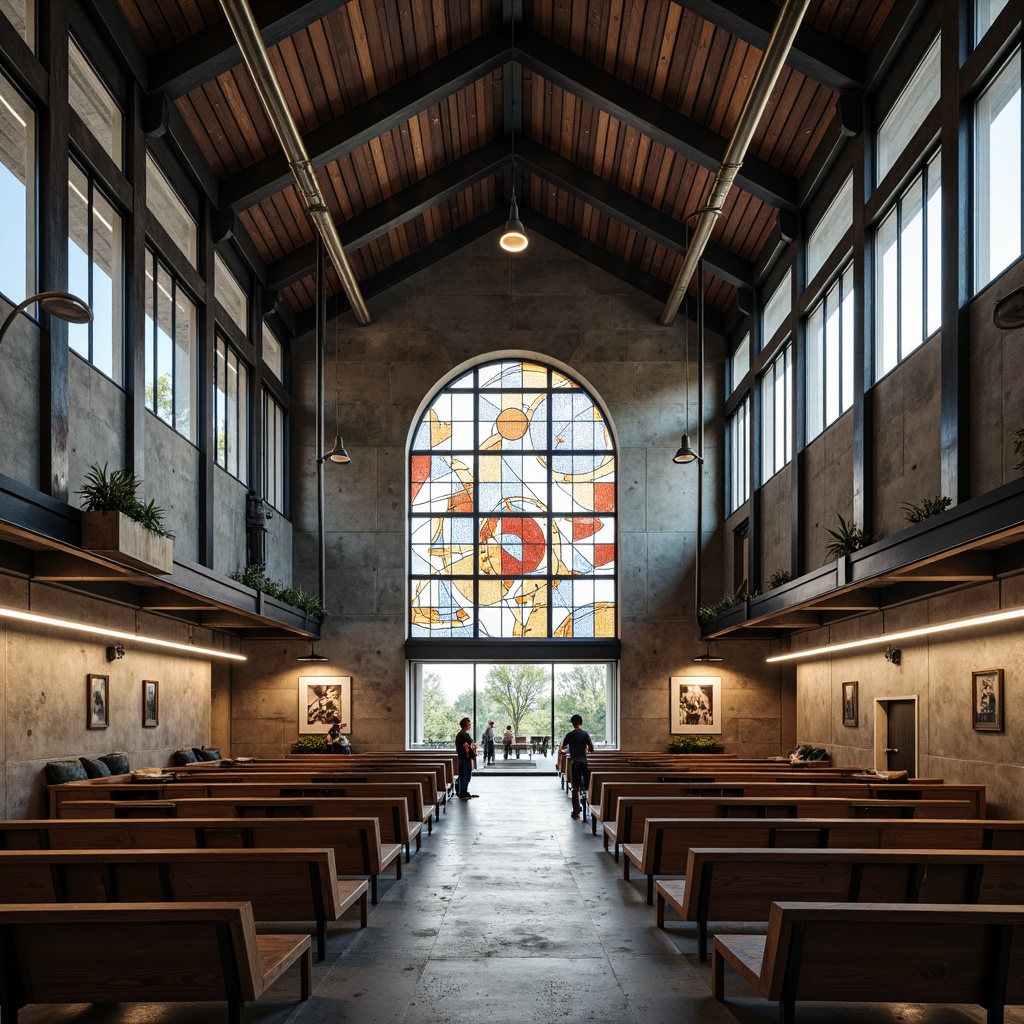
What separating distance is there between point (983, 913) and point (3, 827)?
19.0 ft

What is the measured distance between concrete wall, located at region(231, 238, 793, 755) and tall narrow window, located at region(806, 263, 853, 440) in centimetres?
623

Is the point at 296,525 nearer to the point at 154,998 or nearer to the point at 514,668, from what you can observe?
the point at 514,668

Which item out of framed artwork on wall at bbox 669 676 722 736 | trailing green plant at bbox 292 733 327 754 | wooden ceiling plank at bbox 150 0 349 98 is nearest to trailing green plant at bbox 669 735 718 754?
framed artwork on wall at bbox 669 676 722 736

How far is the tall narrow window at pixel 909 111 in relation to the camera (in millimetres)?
11594

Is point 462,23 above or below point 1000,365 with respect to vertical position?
above

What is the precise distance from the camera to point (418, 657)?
2198 centimetres

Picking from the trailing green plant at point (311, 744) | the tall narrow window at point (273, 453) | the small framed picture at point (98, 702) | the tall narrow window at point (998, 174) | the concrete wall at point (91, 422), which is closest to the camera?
the tall narrow window at point (998, 174)

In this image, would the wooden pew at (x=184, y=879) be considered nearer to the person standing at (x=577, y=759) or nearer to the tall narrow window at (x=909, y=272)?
the person standing at (x=577, y=759)

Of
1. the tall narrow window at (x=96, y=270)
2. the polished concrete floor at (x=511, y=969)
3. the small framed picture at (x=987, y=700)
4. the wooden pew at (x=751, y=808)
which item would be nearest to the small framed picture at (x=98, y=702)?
the tall narrow window at (x=96, y=270)

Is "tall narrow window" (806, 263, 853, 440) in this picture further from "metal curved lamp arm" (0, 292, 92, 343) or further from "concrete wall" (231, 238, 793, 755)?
"metal curved lamp arm" (0, 292, 92, 343)

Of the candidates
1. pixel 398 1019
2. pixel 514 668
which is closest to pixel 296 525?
pixel 514 668

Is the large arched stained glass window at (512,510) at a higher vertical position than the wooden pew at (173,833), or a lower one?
higher

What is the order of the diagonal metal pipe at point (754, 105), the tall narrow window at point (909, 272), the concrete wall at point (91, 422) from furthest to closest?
1. the tall narrow window at point (909, 272)
2. the concrete wall at point (91, 422)
3. the diagonal metal pipe at point (754, 105)

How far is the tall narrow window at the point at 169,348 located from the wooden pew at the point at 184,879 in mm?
9214
